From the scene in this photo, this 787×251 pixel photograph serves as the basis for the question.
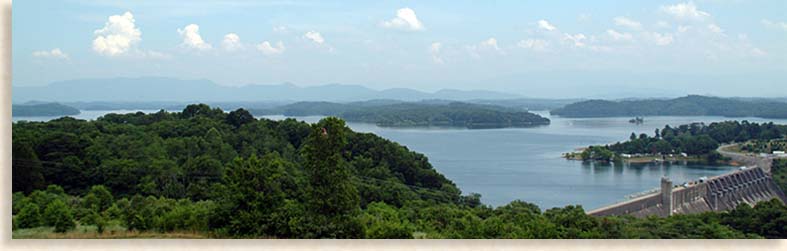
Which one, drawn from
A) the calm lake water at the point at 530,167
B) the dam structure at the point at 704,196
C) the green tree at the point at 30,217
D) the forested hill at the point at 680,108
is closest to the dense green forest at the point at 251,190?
the green tree at the point at 30,217

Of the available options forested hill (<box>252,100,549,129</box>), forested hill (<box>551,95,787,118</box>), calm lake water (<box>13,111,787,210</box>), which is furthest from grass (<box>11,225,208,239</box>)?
forested hill (<box>551,95,787,118</box>)

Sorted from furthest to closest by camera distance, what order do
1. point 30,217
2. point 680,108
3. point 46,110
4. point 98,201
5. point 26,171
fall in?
point 680,108 < point 46,110 < point 26,171 < point 98,201 < point 30,217

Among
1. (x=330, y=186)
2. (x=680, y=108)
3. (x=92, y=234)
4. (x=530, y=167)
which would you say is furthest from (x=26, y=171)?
(x=680, y=108)

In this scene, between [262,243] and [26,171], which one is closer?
[262,243]

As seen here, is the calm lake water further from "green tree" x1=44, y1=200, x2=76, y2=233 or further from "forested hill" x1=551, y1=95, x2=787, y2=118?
"green tree" x1=44, y1=200, x2=76, y2=233

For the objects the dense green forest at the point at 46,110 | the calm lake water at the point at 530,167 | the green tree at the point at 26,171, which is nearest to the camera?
the green tree at the point at 26,171

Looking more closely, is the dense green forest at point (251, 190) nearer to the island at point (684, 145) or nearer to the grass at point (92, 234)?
the grass at point (92, 234)

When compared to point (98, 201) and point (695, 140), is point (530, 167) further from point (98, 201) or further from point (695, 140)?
point (98, 201)
